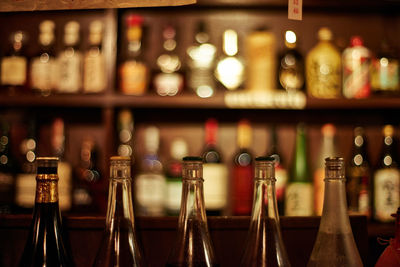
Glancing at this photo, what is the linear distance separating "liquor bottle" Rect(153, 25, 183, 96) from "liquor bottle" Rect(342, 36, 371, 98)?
0.53 m

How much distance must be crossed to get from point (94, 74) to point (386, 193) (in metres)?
0.96

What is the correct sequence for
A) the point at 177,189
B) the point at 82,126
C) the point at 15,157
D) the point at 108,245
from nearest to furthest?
the point at 108,245 < the point at 177,189 < the point at 15,157 < the point at 82,126

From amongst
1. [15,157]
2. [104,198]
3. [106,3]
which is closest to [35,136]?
[15,157]

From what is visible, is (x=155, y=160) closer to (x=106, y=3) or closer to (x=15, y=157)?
(x=15, y=157)

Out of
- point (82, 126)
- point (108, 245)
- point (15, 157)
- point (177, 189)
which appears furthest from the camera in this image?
point (82, 126)

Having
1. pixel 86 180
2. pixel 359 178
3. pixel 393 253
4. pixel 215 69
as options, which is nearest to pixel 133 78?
pixel 215 69

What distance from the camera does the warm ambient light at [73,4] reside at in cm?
58

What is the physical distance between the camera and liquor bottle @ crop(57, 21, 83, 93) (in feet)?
5.24

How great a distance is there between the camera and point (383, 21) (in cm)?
180

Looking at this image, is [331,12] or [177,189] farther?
[331,12]

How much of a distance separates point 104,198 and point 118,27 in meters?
0.55

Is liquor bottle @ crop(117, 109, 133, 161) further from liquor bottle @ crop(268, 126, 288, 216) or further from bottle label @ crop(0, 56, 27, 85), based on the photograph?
liquor bottle @ crop(268, 126, 288, 216)

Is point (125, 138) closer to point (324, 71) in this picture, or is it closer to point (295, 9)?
point (324, 71)

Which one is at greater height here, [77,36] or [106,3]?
[77,36]
